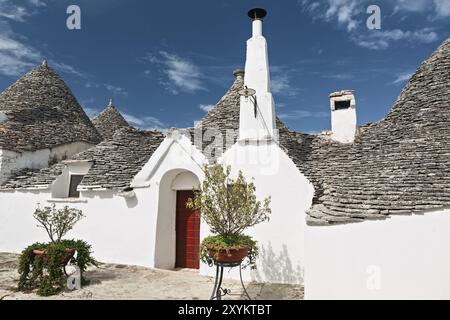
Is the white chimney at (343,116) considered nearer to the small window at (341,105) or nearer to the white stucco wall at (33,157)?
the small window at (341,105)

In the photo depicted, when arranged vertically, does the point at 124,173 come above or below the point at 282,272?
above

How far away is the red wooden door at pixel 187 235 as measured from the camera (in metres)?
10.8

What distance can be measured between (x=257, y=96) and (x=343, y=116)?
3.89 m

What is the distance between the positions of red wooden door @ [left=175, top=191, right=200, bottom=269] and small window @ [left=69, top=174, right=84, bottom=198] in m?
5.45

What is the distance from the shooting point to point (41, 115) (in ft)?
56.0

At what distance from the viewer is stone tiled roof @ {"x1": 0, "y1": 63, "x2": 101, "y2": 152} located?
1507 cm

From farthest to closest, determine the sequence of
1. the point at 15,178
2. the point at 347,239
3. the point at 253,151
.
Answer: the point at 15,178, the point at 253,151, the point at 347,239

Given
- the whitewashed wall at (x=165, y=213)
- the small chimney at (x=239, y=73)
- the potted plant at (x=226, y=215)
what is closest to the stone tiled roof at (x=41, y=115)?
the whitewashed wall at (x=165, y=213)

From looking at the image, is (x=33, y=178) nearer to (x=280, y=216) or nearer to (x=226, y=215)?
(x=226, y=215)

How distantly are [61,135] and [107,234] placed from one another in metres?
7.93
